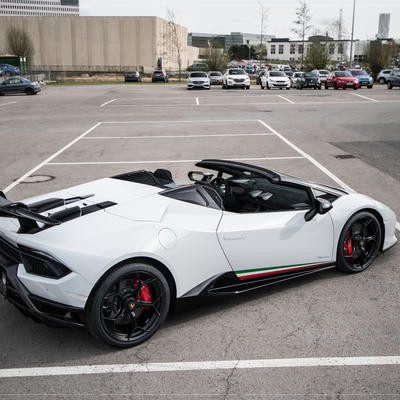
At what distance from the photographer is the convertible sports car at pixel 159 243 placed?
3.70m

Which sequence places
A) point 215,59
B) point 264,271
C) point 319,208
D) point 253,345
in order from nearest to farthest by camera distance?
point 253,345 → point 264,271 → point 319,208 → point 215,59

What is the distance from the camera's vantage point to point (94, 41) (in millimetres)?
93500

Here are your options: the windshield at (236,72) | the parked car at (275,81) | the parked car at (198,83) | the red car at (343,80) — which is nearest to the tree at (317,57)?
the red car at (343,80)

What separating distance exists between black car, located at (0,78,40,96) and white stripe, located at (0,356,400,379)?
3743cm

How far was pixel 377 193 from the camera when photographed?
28.4 feet

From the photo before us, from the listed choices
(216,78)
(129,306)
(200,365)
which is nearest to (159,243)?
(129,306)

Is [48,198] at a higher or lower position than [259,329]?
higher

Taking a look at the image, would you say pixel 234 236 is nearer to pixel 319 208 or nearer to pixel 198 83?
pixel 319 208

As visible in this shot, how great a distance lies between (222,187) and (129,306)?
6.27ft

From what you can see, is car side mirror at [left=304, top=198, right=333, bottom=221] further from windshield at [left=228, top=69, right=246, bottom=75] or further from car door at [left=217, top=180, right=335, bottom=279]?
windshield at [left=228, top=69, right=246, bottom=75]

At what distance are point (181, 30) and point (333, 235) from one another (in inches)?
4729

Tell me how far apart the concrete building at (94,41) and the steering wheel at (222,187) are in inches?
3567

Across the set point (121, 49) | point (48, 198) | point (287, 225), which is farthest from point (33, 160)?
point (121, 49)

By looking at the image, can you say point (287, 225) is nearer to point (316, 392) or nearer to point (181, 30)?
point (316, 392)
